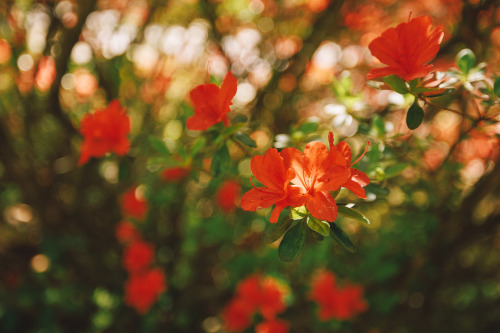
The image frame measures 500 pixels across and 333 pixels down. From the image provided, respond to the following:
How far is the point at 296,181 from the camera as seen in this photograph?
73cm

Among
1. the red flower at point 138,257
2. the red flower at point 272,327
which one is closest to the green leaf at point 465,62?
the red flower at point 272,327

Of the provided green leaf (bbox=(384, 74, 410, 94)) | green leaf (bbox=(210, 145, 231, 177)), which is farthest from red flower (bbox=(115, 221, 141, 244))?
green leaf (bbox=(384, 74, 410, 94))

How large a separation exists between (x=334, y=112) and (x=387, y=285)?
1.39 meters

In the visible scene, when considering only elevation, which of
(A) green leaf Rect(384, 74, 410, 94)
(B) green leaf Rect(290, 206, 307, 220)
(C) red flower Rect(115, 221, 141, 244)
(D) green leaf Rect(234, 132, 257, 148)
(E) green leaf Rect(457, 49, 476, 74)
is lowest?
(C) red flower Rect(115, 221, 141, 244)

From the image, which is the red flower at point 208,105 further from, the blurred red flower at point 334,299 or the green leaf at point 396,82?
the blurred red flower at point 334,299

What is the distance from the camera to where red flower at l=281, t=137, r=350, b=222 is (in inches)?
26.8

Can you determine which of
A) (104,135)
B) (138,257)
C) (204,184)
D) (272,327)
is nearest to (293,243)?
(104,135)

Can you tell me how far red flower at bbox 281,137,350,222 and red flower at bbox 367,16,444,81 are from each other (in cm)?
21

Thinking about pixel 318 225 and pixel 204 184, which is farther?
pixel 204 184

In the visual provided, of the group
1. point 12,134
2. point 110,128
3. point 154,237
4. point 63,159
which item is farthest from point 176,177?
point 110,128

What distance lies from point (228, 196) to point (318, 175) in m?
1.79

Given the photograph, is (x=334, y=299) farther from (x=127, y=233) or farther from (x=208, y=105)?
(x=127, y=233)

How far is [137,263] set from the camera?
7.18ft

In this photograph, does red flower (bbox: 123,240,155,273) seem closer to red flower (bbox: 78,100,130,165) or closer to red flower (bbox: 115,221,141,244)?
red flower (bbox: 115,221,141,244)
